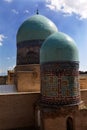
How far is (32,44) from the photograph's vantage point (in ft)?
46.1

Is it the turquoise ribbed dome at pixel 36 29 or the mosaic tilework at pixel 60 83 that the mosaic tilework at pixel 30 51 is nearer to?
the turquoise ribbed dome at pixel 36 29

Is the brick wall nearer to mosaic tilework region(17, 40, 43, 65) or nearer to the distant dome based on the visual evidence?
the distant dome

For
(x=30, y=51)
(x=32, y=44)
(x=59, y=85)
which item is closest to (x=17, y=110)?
(x=59, y=85)

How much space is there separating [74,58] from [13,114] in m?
3.82

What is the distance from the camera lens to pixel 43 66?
36.3ft

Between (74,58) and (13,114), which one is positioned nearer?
(74,58)

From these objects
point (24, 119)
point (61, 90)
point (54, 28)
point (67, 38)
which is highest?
point (54, 28)

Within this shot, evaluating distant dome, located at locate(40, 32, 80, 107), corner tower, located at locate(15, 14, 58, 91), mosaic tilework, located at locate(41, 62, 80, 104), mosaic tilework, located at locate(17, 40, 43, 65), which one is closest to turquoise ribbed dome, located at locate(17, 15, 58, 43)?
corner tower, located at locate(15, 14, 58, 91)

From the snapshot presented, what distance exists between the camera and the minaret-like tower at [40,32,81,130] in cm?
1041

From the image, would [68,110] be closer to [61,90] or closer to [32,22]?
[61,90]

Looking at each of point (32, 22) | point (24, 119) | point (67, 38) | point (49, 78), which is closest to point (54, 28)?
point (32, 22)

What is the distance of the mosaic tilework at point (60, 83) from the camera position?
416 inches

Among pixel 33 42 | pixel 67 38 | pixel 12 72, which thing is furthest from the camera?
pixel 12 72

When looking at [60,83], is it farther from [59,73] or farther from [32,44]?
[32,44]
